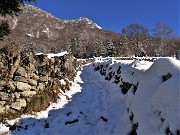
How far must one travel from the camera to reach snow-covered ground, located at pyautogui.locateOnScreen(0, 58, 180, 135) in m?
7.52

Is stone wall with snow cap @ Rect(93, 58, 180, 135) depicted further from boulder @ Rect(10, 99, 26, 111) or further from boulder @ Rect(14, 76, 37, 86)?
boulder @ Rect(14, 76, 37, 86)

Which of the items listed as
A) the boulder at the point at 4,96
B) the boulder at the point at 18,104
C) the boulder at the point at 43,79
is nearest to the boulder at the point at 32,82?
the boulder at the point at 43,79

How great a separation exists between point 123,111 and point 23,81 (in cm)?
514

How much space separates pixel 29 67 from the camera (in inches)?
559

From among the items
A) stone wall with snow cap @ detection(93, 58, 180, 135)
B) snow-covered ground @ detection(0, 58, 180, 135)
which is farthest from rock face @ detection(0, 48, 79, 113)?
stone wall with snow cap @ detection(93, 58, 180, 135)

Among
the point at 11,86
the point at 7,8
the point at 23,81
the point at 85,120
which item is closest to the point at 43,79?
the point at 23,81

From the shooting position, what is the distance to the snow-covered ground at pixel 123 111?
7523 millimetres

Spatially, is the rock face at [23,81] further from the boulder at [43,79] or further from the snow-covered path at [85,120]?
the snow-covered path at [85,120]

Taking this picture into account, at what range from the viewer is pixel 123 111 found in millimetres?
11406

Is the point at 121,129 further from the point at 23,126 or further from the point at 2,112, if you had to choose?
the point at 2,112

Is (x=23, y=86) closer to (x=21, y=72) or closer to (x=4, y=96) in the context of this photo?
(x=21, y=72)

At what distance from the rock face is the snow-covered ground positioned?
2.33 ft

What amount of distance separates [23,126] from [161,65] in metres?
6.20

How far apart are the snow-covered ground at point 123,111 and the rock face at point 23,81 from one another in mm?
712
